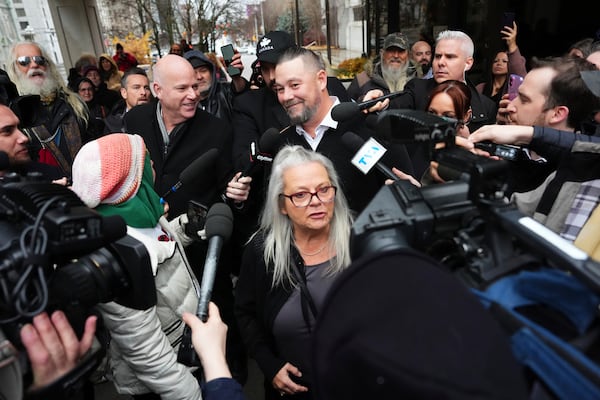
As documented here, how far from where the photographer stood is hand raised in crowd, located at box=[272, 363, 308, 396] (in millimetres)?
1610

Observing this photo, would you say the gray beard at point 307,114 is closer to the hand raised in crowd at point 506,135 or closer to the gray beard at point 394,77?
the hand raised in crowd at point 506,135

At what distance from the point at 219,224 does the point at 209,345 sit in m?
0.38

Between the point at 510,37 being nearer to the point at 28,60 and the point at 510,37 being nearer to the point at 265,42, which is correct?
the point at 265,42

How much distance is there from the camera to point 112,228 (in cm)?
90

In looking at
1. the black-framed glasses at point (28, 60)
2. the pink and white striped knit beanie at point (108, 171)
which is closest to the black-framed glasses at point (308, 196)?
the pink and white striped knit beanie at point (108, 171)

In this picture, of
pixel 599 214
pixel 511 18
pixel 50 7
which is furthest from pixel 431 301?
pixel 50 7

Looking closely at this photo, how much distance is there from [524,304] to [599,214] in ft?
2.47

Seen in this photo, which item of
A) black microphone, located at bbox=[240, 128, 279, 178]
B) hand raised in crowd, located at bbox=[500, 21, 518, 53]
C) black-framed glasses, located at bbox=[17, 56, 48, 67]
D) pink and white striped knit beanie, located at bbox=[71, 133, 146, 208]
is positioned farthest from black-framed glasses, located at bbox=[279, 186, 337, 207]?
hand raised in crowd, located at bbox=[500, 21, 518, 53]

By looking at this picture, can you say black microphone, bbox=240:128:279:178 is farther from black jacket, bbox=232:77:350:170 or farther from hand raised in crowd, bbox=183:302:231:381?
hand raised in crowd, bbox=183:302:231:381

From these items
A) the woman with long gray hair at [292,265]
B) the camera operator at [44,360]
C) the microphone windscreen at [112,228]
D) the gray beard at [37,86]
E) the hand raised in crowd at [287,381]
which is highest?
the gray beard at [37,86]

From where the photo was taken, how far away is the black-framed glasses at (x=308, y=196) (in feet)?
5.45

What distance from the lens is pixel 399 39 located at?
13.4ft

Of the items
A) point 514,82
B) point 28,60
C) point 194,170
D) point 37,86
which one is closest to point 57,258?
point 194,170

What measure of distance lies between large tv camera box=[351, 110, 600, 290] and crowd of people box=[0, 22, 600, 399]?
10 cm
